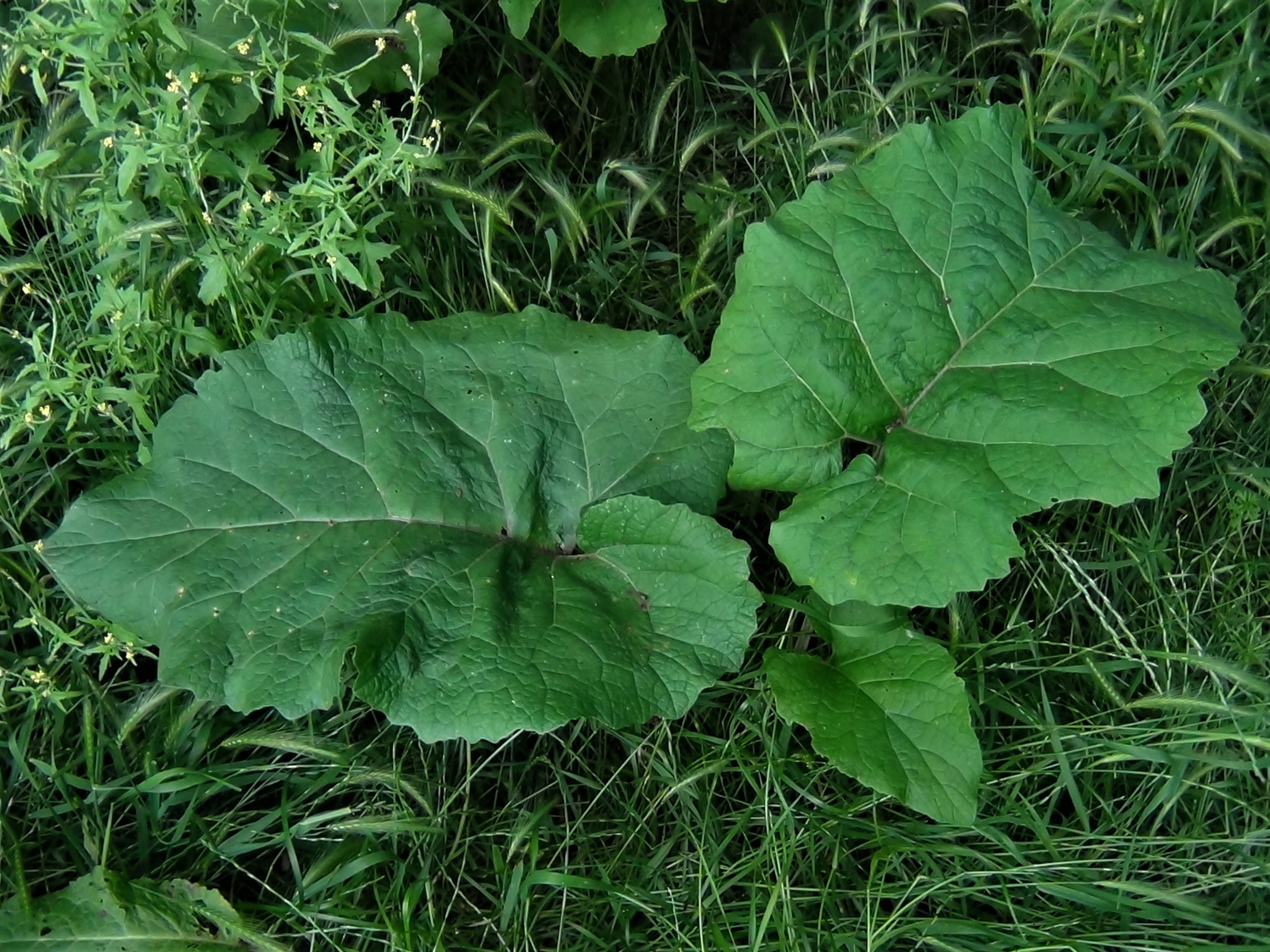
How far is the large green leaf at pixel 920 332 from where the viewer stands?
6.81 ft

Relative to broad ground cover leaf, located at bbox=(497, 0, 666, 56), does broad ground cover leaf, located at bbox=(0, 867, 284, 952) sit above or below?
below

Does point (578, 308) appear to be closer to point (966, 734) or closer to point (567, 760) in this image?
point (567, 760)

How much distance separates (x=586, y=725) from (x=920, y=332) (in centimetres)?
119

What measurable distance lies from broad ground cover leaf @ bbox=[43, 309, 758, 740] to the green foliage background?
25 cm

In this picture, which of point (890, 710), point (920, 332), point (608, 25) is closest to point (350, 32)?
point (608, 25)

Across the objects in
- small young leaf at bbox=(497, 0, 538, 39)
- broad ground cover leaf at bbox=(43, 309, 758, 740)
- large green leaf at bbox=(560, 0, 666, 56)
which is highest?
small young leaf at bbox=(497, 0, 538, 39)

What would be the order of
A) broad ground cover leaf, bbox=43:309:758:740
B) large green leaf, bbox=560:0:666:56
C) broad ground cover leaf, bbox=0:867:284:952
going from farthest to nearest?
large green leaf, bbox=560:0:666:56 < broad ground cover leaf, bbox=0:867:284:952 < broad ground cover leaf, bbox=43:309:758:740

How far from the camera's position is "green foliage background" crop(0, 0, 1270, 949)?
2.31 m

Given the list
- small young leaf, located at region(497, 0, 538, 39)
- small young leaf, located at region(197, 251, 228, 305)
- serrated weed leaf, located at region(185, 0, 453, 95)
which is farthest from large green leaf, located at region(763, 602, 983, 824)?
serrated weed leaf, located at region(185, 0, 453, 95)

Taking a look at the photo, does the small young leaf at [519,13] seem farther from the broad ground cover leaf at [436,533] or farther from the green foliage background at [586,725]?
the broad ground cover leaf at [436,533]

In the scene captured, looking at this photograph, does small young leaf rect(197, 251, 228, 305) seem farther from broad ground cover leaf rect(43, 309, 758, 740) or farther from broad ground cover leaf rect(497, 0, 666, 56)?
broad ground cover leaf rect(497, 0, 666, 56)

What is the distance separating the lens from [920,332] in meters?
2.18

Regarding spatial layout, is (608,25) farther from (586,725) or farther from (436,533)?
(586,725)

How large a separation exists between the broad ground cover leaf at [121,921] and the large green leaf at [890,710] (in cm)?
128
